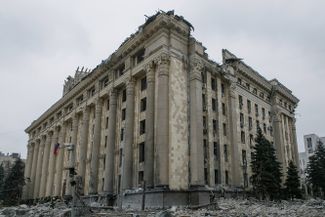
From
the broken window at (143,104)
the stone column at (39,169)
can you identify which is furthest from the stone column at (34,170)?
the broken window at (143,104)

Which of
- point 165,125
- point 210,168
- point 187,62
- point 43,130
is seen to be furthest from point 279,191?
point 43,130

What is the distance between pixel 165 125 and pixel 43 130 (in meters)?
43.7

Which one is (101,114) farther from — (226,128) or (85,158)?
(226,128)

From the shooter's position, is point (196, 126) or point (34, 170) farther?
point (34, 170)

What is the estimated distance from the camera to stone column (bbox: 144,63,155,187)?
105ft

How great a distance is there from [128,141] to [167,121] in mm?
5974

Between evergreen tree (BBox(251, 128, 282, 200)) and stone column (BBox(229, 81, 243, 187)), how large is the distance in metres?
2.75

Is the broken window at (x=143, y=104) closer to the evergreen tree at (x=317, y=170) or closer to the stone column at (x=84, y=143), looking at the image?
the stone column at (x=84, y=143)

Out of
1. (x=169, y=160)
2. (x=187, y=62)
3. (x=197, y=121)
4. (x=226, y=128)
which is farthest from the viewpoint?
(x=226, y=128)

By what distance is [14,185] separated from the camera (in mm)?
64250

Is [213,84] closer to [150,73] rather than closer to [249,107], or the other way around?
[249,107]

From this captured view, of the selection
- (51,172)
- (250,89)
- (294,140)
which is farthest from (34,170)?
(294,140)

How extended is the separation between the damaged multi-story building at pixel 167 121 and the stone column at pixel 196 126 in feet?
0.35

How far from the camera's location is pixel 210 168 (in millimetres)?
36438
